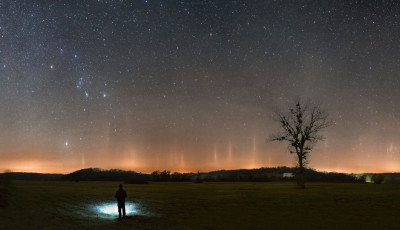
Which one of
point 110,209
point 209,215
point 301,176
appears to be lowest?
point 209,215

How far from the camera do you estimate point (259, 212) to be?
2539 cm

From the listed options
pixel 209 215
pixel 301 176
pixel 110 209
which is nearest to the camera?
pixel 209 215

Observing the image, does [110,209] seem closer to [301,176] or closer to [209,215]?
[209,215]

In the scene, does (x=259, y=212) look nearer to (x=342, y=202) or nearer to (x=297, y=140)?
(x=342, y=202)

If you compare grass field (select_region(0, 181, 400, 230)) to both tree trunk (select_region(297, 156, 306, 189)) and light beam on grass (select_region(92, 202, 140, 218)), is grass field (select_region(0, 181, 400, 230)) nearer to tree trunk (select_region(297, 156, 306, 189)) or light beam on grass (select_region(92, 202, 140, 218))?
light beam on grass (select_region(92, 202, 140, 218))

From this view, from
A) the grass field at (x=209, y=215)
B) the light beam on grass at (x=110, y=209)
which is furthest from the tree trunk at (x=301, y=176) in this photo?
the light beam on grass at (x=110, y=209)

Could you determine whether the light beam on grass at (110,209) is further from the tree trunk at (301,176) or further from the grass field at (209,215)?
the tree trunk at (301,176)

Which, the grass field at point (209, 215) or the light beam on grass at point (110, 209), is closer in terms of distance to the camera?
the grass field at point (209, 215)

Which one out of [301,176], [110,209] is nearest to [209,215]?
[110,209]

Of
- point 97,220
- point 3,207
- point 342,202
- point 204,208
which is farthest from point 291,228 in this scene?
point 3,207

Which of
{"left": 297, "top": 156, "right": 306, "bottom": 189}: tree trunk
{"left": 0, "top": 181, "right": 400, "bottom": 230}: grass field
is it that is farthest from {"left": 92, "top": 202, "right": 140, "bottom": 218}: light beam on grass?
{"left": 297, "top": 156, "right": 306, "bottom": 189}: tree trunk

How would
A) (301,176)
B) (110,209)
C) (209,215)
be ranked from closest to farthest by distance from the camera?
(209,215) → (110,209) → (301,176)

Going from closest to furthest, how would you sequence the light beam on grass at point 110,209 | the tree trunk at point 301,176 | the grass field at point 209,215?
the grass field at point 209,215
the light beam on grass at point 110,209
the tree trunk at point 301,176

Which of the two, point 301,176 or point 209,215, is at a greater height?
point 301,176
